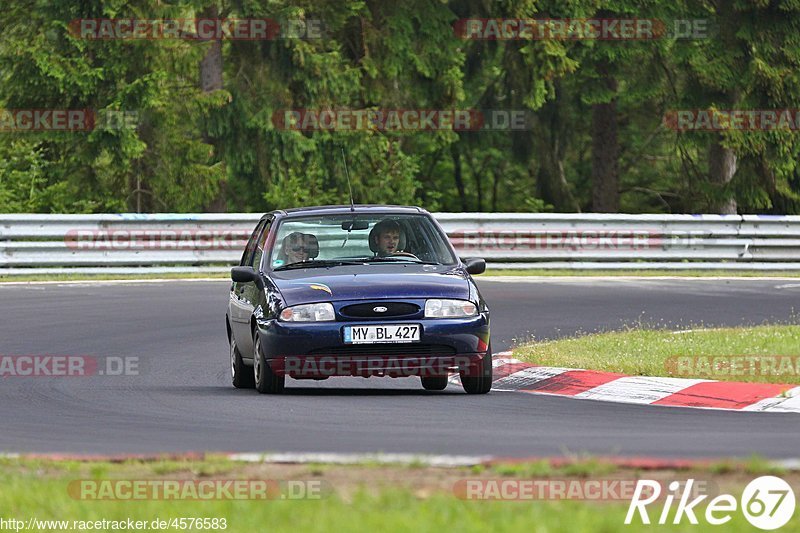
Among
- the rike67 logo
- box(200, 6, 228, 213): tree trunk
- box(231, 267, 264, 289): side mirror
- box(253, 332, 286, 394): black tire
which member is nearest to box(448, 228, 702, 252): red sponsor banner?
box(200, 6, 228, 213): tree trunk

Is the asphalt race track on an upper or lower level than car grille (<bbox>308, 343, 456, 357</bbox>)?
lower

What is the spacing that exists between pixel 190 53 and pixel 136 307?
11.5 m

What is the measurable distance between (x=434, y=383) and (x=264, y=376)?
1574 mm

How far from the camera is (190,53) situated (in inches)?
1211

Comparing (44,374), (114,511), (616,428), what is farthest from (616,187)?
(114,511)

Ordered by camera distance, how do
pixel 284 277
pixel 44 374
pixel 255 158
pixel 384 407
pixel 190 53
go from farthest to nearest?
pixel 255 158 → pixel 190 53 → pixel 44 374 → pixel 284 277 → pixel 384 407

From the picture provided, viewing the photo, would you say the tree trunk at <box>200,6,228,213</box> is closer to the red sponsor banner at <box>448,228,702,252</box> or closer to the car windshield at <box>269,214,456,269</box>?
the red sponsor banner at <box>448,228,702,252</box>

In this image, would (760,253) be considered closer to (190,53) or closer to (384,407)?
(190,53)

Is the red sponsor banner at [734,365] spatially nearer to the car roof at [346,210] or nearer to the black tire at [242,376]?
the car roof at [346,210]
